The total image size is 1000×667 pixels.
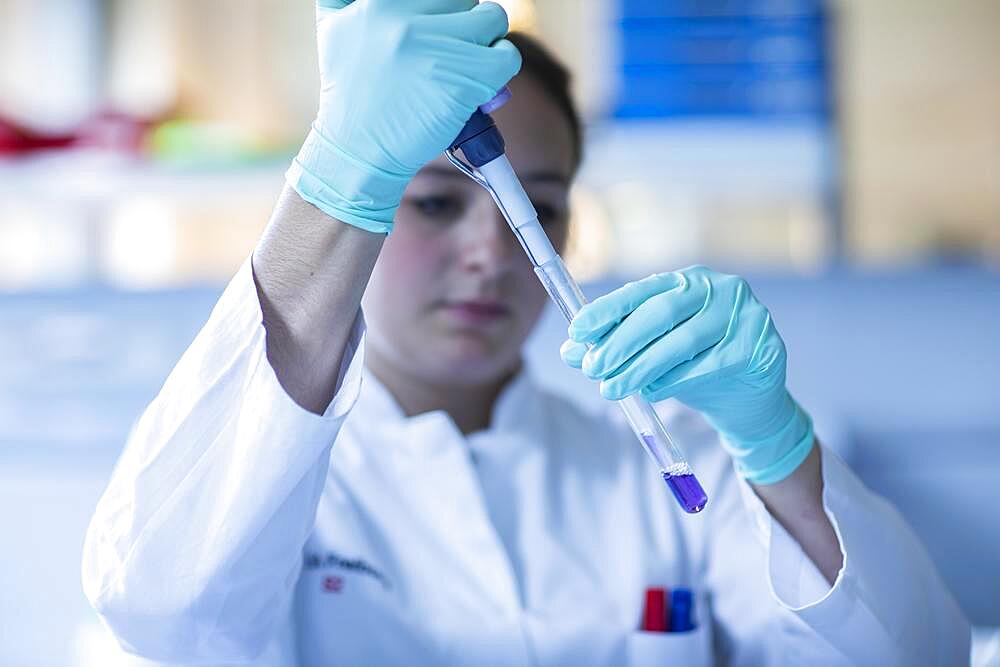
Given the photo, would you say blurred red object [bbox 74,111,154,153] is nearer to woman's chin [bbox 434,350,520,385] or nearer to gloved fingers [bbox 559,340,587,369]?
woman's chin [bbox 434,350,520,385]

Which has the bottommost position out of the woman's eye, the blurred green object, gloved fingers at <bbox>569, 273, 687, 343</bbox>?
the blurred green object

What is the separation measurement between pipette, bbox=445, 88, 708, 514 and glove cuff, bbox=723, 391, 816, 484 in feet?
0.46

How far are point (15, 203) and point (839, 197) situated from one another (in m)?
1.98

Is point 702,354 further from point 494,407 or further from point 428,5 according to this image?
point 494,407

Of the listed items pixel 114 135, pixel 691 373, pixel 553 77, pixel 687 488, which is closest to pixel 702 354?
pixel 691 373

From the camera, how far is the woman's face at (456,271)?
1.06 meters

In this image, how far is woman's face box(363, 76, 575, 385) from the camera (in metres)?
1.06

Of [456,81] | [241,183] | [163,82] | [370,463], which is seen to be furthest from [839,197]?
[163,82]

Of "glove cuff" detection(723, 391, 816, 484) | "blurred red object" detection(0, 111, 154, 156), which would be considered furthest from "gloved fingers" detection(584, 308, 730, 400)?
"blurred red object" detection(0, 111, 154, 156)

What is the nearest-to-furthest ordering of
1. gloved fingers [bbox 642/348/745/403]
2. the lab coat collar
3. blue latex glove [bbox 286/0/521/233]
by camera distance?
blue latex glove [bbox 286/0/521/233] < gloved fingers [bbox 642/348/745/403] < the lab coat collar

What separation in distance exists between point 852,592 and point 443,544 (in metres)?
0.42

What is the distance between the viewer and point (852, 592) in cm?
86

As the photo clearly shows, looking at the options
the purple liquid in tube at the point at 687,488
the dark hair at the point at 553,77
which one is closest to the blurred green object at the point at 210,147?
the dark hair at the point at 553,77

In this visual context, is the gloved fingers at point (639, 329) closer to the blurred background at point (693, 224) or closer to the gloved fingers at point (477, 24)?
the gloved fingers at point (477, 24)
